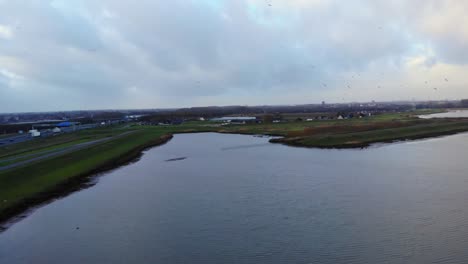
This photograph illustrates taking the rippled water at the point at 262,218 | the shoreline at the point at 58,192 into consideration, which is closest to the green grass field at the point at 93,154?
the shoreline at the point at 58,192

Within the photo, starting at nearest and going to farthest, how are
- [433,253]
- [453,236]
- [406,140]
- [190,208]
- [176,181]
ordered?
[433,253] → [453,236] → [190,208] → [176,181] → [406,140]

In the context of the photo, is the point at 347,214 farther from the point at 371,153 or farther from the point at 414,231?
the point at 371,153

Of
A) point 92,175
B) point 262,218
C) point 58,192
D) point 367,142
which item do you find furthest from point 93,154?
point 367,142

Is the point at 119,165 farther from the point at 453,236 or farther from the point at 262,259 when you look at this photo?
the point at 453,236

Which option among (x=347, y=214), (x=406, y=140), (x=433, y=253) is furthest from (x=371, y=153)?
(x=433, y=253)

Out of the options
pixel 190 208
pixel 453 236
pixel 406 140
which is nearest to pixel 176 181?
pixel 190 208

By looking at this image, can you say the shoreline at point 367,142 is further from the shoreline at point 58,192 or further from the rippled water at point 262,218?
the shoreline at point 58,192

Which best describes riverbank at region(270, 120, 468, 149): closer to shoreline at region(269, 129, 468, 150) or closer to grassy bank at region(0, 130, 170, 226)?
shoreline at region(269, 129, 468, 150)

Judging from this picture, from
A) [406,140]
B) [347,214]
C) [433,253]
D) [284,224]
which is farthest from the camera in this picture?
[406,140]

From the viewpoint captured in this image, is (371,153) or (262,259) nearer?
(262,259)
